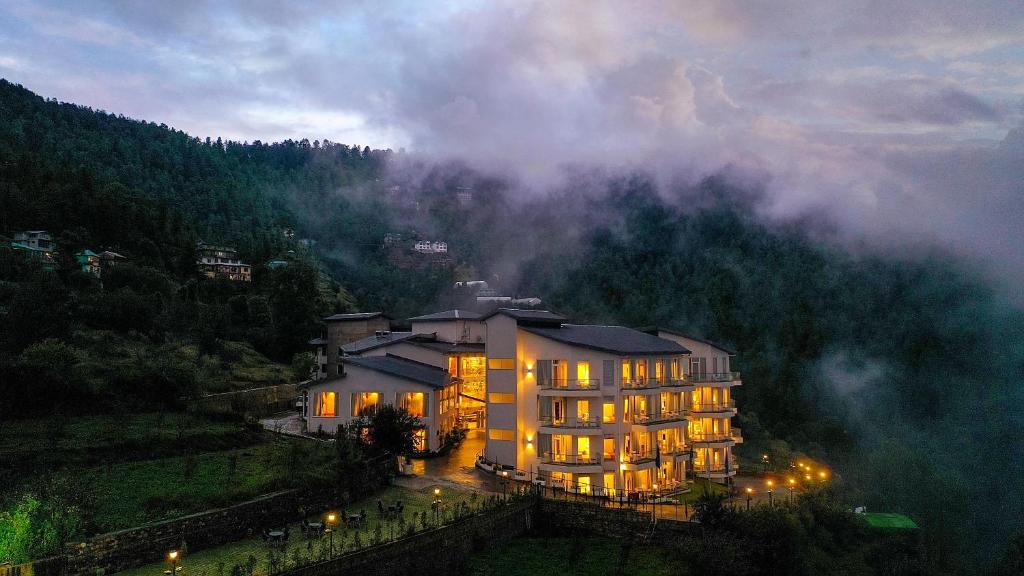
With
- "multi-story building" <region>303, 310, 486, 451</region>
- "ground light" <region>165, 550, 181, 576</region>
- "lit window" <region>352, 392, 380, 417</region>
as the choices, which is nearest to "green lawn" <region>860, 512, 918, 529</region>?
"multi-story building" <region>303, 310, 486, 451</region>

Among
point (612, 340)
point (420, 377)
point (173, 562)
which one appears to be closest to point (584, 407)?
point (612, 340)

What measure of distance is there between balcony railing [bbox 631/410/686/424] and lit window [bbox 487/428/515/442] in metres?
5.87

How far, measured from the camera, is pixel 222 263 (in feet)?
275

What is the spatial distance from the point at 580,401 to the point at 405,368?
11.1 meters

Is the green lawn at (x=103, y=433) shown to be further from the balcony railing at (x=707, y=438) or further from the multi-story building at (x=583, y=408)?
the balcony railing at (x=707, y=438)

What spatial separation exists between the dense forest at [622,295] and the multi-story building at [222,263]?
80.6 inches

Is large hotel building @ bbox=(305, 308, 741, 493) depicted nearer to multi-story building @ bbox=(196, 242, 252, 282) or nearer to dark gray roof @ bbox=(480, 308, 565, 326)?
dark gray roof @ bbox=(480, 308, 565, 326)

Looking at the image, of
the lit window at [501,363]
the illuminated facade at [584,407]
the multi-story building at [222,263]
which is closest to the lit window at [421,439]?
the illuminated facade at [584,407]

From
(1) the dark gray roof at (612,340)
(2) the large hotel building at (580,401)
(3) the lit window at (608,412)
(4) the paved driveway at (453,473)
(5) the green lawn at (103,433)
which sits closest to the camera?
(5) the green lawn at (103,433)

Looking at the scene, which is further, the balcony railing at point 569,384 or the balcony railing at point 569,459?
the balcony railing at point 569,384

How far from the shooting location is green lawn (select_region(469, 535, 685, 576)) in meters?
25.3

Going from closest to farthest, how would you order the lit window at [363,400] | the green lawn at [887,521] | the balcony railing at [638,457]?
the balcony railing at [638,457] → the lit window at [363,400] → the green lawn at [887,521]

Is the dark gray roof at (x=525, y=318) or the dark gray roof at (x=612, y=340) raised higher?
the dark gray roof at (x=525, y=318)

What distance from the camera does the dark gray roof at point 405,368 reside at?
1465 inches
